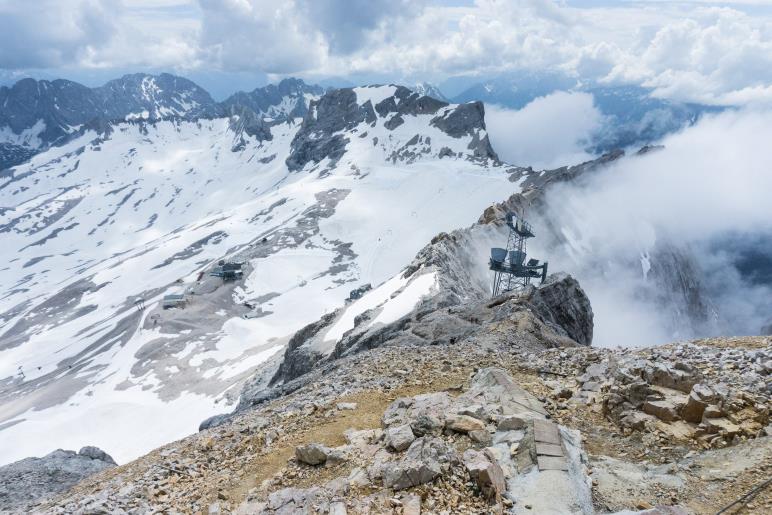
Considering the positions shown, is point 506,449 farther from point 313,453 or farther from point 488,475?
point 313,453

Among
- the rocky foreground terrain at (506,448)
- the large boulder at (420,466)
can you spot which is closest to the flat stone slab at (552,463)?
the rocky foreground terrain at (506,448)

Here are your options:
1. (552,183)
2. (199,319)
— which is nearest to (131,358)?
(199,319)

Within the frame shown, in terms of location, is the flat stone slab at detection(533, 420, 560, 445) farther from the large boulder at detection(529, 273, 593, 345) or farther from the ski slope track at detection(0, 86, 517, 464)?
the ski slope track at detection(0, 86, 517, 464)

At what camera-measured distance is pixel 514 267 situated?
5034cm

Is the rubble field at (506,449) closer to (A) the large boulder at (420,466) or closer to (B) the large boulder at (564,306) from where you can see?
(A) the large boulder at (420,466)

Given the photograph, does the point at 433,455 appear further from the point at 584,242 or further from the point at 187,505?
the point at 584,242

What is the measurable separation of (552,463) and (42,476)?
29.6m

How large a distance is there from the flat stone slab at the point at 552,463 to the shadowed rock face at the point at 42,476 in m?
24.9

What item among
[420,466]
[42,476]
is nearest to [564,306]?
[420,466]

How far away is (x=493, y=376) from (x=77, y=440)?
224 feet

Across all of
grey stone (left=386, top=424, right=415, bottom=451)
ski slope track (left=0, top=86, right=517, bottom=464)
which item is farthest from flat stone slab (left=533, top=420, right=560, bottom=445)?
ski slope track (left=0, top=86, right=517, bottom=464)

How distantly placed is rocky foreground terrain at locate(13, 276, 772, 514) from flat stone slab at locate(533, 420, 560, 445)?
34 mm

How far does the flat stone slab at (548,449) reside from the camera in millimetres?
12211

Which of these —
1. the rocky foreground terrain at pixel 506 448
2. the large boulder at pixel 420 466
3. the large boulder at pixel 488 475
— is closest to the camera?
the large boulder at pixel 488 475
